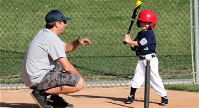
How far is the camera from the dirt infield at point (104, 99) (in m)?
4.76

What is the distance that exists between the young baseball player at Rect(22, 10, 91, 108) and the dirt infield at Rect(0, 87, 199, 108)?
63 centimetres

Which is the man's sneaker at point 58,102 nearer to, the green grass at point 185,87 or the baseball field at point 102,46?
the baseball field at point 102,46

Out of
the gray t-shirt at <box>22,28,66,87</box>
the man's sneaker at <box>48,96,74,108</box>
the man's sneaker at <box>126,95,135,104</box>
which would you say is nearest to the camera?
the gray t-shirt at <box>22,28,66,87</box>

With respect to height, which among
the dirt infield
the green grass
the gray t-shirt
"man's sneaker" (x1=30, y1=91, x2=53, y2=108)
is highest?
the gray t-shirt

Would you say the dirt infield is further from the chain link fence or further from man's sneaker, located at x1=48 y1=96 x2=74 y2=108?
the chain link fence

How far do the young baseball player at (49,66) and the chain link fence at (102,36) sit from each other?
1.96 m

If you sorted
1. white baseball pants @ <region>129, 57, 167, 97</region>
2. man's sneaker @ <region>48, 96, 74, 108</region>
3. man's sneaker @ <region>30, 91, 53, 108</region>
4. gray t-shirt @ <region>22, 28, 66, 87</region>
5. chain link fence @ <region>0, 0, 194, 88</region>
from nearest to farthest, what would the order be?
gray t-shirt @ <region>22, 28, 66, 87</region>, man's sneaker @ <region>30, 91, 53, 108</region>, man's sneaker @ <region>48, 96, 74, 108</region>, white baseball pants @ <region>129, 57, 167, 97</region>, chain link fence @ <region>0, 0, 194, 88</region>

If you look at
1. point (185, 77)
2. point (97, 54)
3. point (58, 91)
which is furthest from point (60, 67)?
point (97, 54)

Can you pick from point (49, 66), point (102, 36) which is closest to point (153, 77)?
point (49, 66)

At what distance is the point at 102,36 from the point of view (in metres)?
10.9

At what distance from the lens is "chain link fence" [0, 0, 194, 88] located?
7.04 metres

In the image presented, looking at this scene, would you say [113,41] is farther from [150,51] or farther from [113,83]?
[150,51]

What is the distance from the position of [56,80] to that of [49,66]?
21 cm

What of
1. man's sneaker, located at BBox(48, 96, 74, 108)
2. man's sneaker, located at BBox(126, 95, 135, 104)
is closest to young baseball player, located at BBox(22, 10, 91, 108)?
man's sneaker, located at BBox(48, 96, 74, 108)
